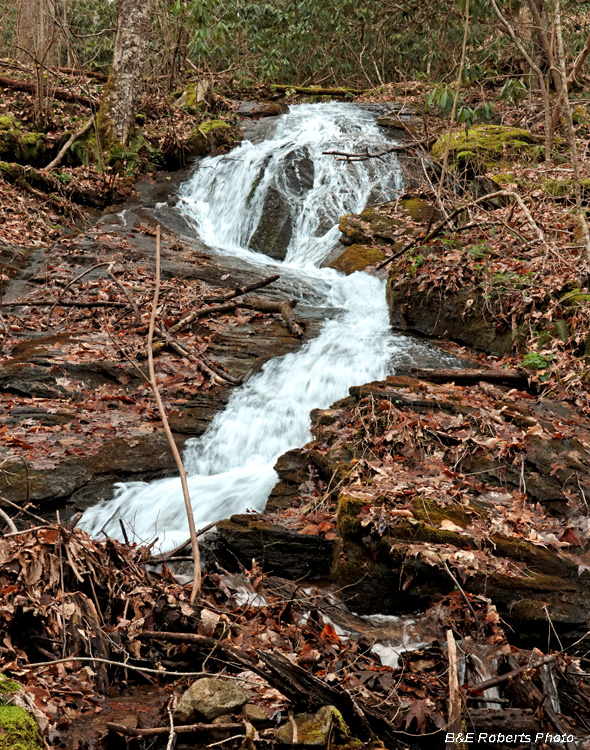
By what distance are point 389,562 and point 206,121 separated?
1609 cm

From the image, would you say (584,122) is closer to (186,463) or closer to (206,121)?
(206,121)

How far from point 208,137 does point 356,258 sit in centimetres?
741

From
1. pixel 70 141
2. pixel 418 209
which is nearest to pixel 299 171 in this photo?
pixel 418 209

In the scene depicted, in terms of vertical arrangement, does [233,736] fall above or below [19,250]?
below

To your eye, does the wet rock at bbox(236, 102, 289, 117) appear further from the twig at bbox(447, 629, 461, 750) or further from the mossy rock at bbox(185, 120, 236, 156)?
the twig at bbox(447, 629, 461, 750)

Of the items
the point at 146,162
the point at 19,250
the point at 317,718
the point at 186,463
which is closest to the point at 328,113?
the point at 146,162

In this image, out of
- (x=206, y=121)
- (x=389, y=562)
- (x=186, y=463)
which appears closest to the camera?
(x=389, y=562)

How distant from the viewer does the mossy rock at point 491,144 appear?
494 inches

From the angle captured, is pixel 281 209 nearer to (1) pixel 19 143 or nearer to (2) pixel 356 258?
(2) pixel 356 258

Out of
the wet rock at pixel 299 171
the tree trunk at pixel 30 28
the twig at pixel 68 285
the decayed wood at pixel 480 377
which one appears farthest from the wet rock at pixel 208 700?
the tree trunk at pixel 30 28

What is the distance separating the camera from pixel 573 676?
365 cm

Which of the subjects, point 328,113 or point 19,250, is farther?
point 328,113

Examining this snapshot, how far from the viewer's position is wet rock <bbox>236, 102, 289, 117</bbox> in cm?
1919

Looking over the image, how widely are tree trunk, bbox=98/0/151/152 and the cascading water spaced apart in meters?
2.06
